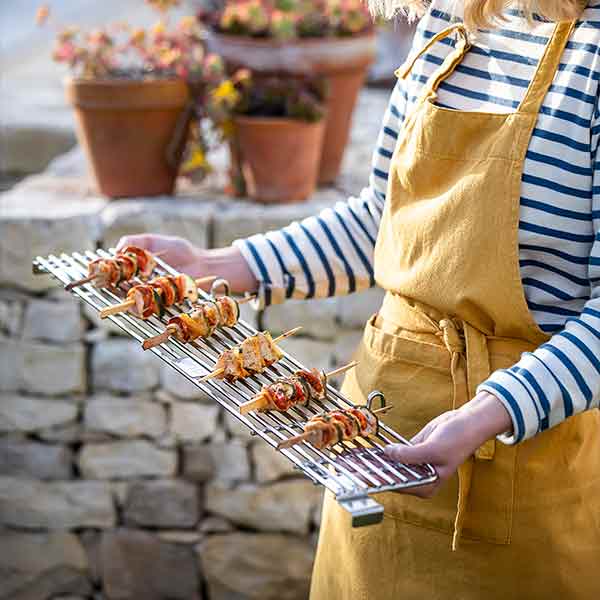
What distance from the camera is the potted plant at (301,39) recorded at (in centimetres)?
344

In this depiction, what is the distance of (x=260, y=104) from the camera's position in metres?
3.45

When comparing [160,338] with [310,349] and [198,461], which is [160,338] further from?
[198,461]

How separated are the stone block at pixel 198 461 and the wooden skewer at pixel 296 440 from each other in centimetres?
208

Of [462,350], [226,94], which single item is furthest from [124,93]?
[462,350]

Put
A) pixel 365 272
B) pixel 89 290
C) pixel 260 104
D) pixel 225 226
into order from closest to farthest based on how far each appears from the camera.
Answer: pixel 89 290, pixel 365 272, pixel 225 226, pixel 260 104

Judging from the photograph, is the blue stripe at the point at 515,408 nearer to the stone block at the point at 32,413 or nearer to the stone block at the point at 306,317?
the stone block at the point at 306,317

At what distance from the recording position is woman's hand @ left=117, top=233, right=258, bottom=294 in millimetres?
1829

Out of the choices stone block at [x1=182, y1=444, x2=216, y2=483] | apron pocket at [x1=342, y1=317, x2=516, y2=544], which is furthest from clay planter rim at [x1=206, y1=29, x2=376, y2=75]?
apron pocket at [x1=342, y1=317, x2=516, y2=544]

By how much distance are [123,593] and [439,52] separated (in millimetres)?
Result: 2410

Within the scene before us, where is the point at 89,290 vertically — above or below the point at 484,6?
below

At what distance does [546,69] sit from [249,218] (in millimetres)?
1824

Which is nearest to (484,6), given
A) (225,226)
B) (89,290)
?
(89,290)

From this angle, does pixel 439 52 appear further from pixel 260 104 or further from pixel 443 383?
pixel 260 104

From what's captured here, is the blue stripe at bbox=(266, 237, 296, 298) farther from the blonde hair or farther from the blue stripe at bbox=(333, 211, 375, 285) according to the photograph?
the blonde hair
